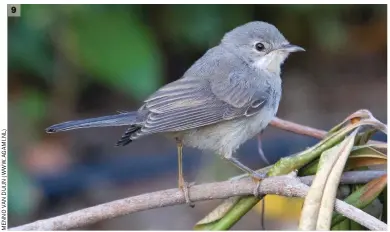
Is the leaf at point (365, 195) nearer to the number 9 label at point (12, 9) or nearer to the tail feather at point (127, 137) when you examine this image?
the tail feather at point (127, 137)

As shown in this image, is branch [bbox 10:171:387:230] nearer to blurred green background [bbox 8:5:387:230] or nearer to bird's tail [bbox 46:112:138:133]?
bird's tail [bbox 46:112:138:133]

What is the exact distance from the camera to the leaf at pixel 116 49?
2.77m

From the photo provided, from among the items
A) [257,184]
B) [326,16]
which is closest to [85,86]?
[326,16]

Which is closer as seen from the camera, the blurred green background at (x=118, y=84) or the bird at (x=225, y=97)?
the bird at (x=225, y=97)

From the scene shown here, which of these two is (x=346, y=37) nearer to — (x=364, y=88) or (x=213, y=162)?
(x=364, y=88)

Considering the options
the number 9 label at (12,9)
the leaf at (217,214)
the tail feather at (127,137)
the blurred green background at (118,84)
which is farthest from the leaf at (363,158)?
the blurred green background at (118,84)

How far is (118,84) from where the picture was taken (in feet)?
9.43

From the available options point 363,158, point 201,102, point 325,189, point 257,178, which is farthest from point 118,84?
point 325,189

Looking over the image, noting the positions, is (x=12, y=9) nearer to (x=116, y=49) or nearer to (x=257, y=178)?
(x=257, y=178)

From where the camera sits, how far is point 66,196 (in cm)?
297

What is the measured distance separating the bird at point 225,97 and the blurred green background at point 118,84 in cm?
64

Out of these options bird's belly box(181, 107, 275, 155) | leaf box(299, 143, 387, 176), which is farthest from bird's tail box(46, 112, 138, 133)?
leaf box(299, 143, 387, 176)

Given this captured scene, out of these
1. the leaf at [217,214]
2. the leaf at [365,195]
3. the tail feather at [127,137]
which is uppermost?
the tail feather at [127,137]

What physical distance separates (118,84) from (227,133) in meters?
1.06
